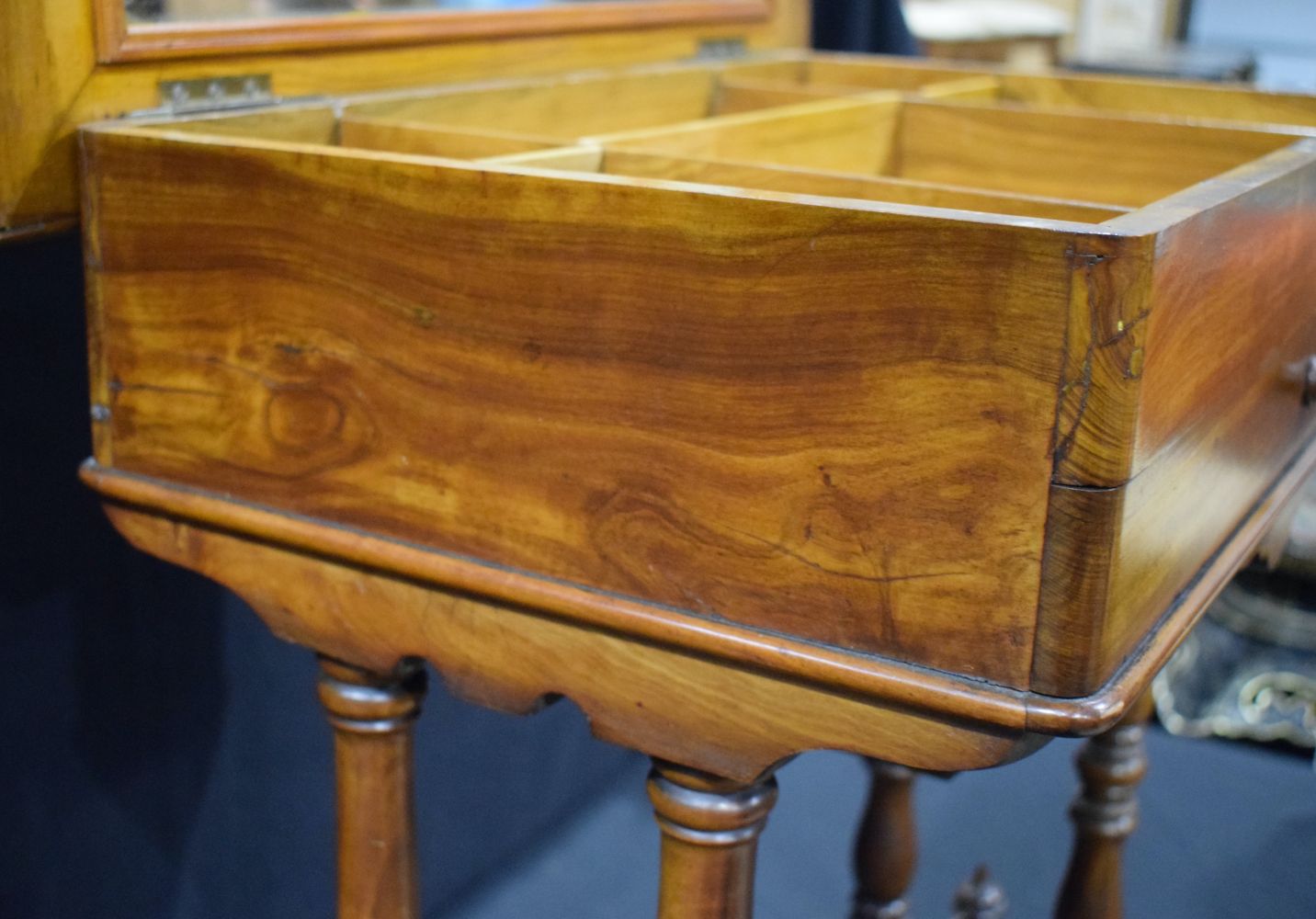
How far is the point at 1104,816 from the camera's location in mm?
1346

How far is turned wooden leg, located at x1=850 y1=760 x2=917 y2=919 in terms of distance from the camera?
144 cm

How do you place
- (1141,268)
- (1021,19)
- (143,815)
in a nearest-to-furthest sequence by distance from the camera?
1. (1141,268)
2. (143,815)
3. (1021,19)

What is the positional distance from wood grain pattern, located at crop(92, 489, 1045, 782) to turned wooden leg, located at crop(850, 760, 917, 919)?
2.22 ft

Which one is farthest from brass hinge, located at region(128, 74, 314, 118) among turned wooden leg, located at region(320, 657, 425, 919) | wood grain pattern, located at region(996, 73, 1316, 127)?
wood grain pattern, located at region(996, 73, 1316, 127)

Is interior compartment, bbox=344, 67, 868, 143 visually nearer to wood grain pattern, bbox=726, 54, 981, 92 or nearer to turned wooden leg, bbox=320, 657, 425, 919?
wood grain pattern, bbox=726, 54, 981, 92

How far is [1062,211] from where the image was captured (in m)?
0.81

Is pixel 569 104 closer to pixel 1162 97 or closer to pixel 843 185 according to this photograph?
pixel 843 185

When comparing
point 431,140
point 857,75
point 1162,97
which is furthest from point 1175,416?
→ point 857,75

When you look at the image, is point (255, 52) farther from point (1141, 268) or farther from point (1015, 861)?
point (1015, 861)

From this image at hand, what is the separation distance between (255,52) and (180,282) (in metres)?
0.23

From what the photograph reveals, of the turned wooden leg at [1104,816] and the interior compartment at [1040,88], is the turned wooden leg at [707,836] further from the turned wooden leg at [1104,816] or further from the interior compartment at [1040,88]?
the interior compartment at [1040,88]

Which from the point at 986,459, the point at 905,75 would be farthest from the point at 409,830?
the point at 905,75

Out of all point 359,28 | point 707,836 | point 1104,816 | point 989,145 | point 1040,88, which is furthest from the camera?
point 1040,88

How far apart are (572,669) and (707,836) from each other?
0.12 meters
